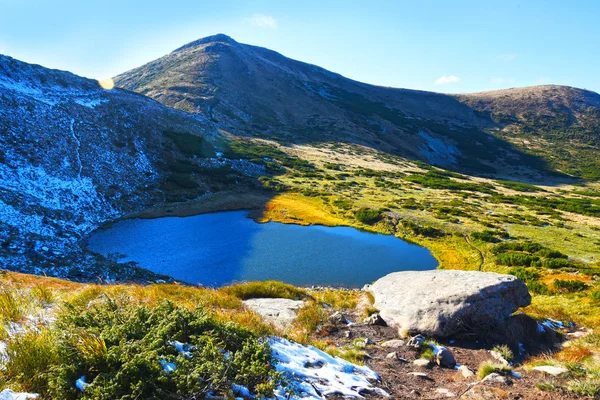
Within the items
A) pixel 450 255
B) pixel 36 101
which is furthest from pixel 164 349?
pixel 36 101

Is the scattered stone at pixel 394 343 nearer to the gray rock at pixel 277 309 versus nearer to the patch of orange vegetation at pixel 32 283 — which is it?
the gray rock at pixel 277 309

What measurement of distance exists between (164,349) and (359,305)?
47.4ft

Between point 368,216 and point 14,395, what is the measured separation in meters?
53.3

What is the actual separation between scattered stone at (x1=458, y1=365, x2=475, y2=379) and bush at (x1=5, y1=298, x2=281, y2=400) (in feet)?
24.1

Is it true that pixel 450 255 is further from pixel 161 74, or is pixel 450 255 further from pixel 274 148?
pixel 161 74

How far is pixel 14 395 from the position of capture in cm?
487

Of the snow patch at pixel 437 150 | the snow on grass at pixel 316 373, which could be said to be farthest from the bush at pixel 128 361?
the snow patch at pixel 437 150

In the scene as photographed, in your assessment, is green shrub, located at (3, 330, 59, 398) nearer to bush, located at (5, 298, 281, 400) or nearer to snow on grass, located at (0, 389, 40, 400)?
bush, located at (5, 298, 281, 400)

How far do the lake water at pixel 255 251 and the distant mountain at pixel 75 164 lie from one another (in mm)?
4762

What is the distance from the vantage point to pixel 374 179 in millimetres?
87688

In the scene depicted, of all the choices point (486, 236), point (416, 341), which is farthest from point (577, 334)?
point (486, 236)

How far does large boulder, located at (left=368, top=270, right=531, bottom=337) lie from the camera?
14879mm

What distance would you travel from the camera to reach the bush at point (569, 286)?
27578 mm

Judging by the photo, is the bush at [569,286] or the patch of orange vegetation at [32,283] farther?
the bush at [569,286]
